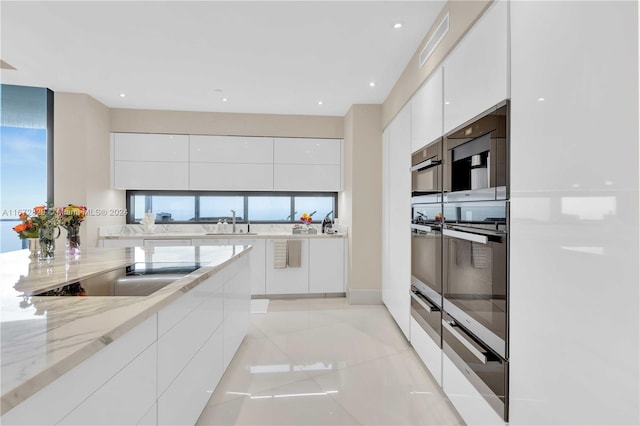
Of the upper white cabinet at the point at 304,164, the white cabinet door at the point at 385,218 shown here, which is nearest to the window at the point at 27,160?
the upper white cabinet at the point at 304,164

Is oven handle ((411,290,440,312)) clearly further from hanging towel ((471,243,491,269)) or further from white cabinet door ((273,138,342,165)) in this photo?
white cabinet door ((273,138,342,165))

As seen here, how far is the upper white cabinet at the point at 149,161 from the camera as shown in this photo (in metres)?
4.13

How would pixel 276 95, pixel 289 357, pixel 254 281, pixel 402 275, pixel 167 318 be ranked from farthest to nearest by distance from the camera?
pixel 254 281 < pixel 276 95 < pixel 402 275 < pixel 289 357 < pixel 167 318

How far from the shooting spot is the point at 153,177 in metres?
4.18

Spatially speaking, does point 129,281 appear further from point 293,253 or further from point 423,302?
point 293,253

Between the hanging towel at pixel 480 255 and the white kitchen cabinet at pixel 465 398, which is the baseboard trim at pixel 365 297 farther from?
the hanging towel at pixel 480 255

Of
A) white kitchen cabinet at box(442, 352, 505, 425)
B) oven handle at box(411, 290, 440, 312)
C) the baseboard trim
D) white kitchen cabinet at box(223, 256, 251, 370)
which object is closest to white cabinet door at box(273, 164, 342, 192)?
the baseboard trim

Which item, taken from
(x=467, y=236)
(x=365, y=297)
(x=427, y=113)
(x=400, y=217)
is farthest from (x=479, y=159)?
(x=365, y=297)

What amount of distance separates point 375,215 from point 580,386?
2965mm

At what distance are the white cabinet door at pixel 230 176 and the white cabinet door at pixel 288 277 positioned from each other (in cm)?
87

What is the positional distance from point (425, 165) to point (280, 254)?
7.93 feet

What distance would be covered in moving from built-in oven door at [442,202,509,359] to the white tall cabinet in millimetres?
815

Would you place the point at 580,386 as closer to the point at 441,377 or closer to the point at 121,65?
the point at 441,377

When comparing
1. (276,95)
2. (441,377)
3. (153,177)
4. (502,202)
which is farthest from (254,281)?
(502,202)
